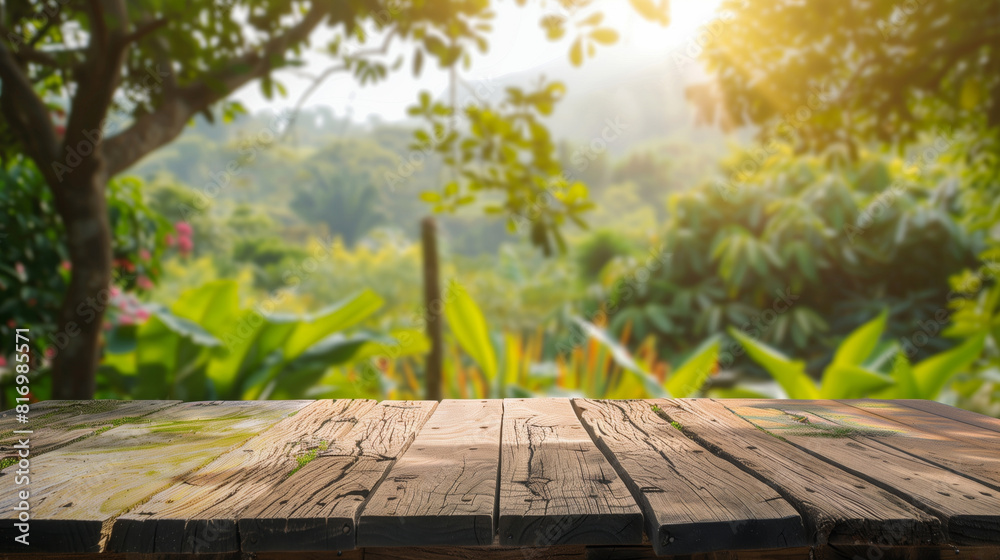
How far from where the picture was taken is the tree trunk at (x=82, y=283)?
1.76m

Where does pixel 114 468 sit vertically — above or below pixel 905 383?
above

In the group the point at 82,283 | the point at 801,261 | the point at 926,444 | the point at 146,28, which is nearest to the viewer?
the point at 926,444

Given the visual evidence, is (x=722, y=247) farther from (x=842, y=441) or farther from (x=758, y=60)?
(x=842, y=441)

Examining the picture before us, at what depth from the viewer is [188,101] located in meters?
2.01

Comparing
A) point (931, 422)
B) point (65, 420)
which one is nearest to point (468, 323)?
point (65, 420)

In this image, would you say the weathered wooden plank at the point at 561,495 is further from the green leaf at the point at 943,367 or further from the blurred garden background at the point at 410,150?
the green leaf at the point at 943,367

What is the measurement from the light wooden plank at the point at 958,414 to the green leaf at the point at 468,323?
1.75 meters

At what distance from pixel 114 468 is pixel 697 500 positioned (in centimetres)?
71

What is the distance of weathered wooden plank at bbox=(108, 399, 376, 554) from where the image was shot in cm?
63

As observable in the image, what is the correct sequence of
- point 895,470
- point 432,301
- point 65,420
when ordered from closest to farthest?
point 895,470 < point 65,420 < point 432,301

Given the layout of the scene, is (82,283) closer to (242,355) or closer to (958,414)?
(242,355)

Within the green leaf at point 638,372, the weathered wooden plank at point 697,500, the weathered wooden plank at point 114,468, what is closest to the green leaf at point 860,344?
the green leaf at point 638,372

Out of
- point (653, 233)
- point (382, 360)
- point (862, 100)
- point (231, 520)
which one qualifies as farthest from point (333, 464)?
point (653, 233)

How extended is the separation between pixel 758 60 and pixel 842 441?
1996 millimetres
